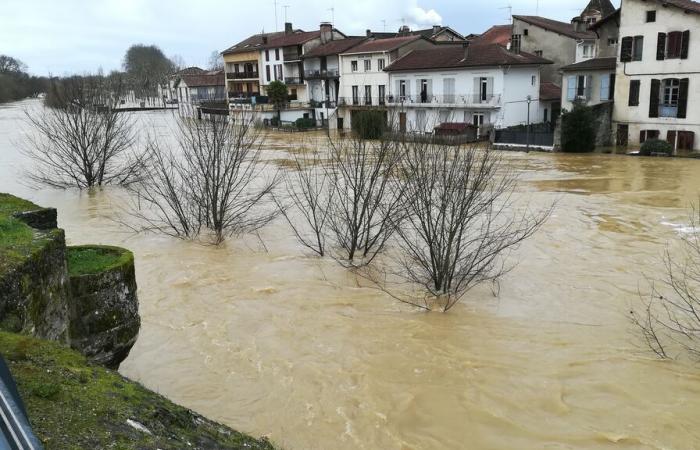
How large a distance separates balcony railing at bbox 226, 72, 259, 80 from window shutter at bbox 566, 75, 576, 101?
41081mm

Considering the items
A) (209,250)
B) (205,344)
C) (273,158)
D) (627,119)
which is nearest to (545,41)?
(627,119)

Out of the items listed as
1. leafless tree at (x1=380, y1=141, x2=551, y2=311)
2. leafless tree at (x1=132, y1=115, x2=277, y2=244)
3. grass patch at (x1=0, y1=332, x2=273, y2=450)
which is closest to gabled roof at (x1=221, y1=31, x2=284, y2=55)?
leafless tree at (x1=132, y1=115, x2=277, y2=244)

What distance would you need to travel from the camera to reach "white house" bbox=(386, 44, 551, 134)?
40625 millimetres

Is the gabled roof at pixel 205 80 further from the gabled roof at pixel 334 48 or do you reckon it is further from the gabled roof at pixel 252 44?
the gabled roof at pixel 334 48

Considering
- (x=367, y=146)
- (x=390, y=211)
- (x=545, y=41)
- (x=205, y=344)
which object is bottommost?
(x=205, y=344)

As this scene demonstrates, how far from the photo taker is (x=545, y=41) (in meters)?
46.4

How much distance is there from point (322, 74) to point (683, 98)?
32.7 m

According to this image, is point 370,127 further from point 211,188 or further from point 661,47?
point 661,47

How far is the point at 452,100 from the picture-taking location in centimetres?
4341

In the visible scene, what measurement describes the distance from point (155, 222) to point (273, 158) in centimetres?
1836

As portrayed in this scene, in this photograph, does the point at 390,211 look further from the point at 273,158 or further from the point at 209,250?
the point at 273,158

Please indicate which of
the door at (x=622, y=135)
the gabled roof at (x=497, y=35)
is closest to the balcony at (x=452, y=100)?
the door at (x=622, y=135)

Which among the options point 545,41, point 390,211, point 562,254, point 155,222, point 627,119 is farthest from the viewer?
point 545,41

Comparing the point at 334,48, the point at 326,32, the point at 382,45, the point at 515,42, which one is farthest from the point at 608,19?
the point at 326,32
